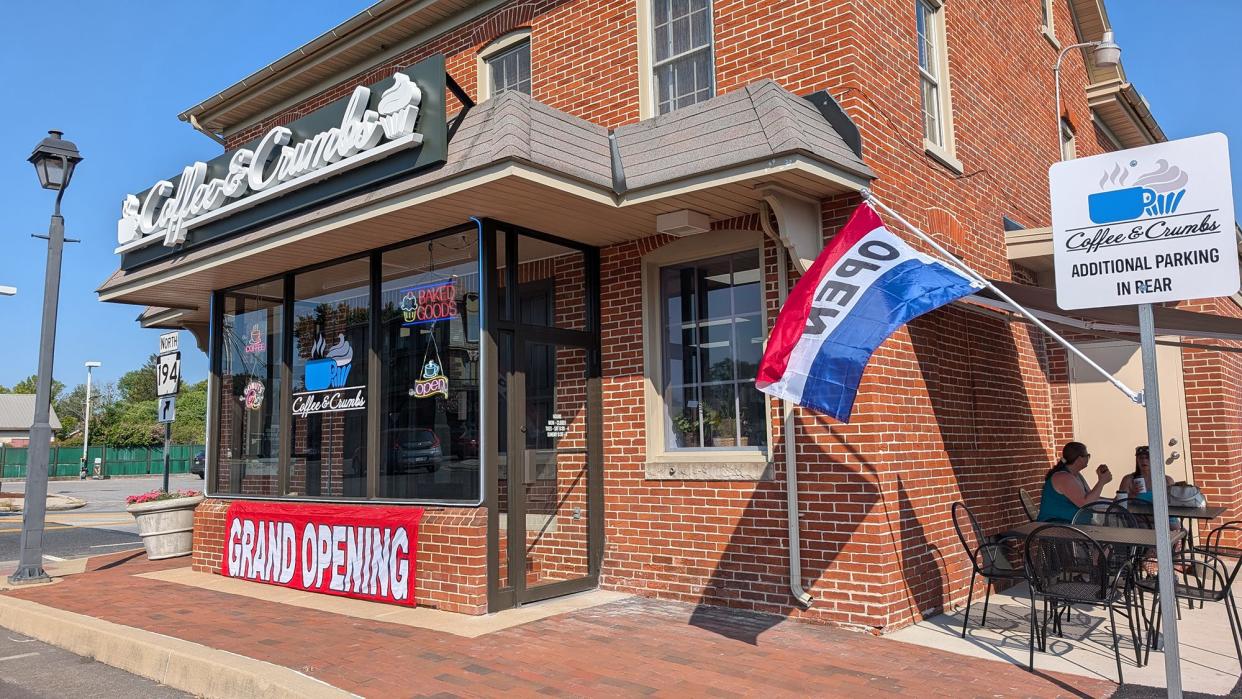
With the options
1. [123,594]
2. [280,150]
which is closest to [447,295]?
[280,150]

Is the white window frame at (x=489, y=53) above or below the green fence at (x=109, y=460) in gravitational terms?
above

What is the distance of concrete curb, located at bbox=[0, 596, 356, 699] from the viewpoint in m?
5.21

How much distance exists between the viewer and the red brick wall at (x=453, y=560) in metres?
7.11

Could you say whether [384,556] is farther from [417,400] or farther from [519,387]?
[519,387]

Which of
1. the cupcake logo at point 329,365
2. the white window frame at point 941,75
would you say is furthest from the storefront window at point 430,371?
the white window frame at point 941,75

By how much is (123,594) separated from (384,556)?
3.04 m

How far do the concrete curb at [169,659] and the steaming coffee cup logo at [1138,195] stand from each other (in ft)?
15.5

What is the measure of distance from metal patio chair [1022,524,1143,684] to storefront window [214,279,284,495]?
756 centimetres

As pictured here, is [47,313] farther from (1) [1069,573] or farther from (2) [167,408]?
(1) [1069,573]

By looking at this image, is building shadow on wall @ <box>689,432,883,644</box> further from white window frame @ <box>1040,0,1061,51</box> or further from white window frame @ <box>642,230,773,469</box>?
white window frame @ <box>1040,0,1061,51</box>

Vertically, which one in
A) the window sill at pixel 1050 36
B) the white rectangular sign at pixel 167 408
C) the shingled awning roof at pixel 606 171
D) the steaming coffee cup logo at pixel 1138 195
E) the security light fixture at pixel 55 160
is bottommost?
the white rectangular sign at pixel 167 408

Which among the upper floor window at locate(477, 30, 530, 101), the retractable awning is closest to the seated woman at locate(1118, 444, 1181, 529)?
the retractable awning

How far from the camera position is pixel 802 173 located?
6.21 m

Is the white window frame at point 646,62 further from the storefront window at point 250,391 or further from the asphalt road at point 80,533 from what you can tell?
the asphalt road at point 80,533
